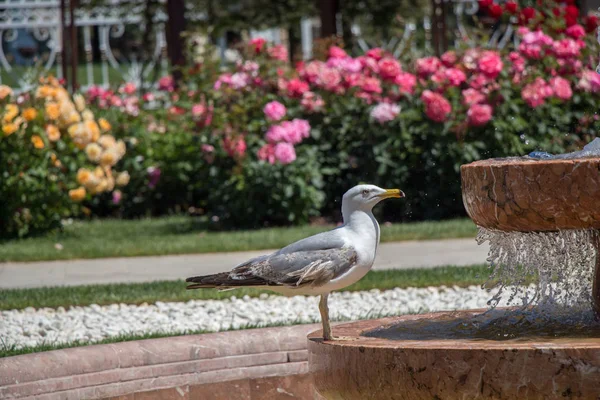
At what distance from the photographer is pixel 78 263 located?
7836 mm

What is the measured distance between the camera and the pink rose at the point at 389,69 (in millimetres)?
9344

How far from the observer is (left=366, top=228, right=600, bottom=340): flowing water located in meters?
3.37

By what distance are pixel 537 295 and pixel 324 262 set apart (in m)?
0.81

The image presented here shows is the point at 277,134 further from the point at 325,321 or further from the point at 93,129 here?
the point at 325,321

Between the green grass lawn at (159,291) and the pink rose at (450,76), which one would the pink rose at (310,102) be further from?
the green grass lawn at (159,291)

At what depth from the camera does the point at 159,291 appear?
20.9ft

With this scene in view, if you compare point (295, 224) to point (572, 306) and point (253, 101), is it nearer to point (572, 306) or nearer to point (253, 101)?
point (253, 101)

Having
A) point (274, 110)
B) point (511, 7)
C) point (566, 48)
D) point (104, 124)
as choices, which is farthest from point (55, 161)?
point (566, 48)

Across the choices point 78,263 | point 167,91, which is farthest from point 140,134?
point 78,263

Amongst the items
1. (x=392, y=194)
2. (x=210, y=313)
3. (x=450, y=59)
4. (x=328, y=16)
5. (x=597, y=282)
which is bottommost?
(x=210, y=313)

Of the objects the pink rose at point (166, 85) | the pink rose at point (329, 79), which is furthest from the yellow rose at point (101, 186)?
the pink rose at point (166, 85)

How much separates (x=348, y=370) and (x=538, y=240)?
2.50ft

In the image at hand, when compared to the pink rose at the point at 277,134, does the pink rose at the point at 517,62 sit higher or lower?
Result: higher

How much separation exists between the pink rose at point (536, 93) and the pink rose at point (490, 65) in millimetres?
Result: 290
